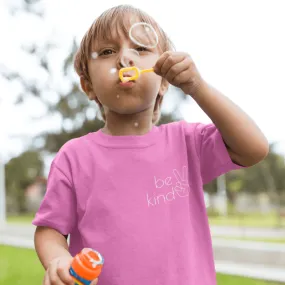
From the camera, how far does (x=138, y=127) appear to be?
1.11 meters

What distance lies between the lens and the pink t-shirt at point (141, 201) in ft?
3.29

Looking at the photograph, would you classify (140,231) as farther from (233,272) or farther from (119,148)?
(233,272)

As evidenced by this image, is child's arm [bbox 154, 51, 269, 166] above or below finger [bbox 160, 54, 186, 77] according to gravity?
below

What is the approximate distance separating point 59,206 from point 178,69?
360 mm

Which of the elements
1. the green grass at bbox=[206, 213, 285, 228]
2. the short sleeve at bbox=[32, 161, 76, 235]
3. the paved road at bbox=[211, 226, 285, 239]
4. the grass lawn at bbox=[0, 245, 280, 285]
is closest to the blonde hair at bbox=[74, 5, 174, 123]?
the short sleeve at bbox=[32, 161, 76, 235]

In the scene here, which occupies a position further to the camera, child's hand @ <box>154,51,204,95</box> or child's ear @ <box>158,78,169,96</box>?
child's ear @ <box>158,78,169,96</box>

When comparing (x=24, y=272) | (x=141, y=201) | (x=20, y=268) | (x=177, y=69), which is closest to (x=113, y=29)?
(x=177, y=69)

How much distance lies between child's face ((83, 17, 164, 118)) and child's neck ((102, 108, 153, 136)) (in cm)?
3

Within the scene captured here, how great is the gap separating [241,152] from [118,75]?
0.28 meters

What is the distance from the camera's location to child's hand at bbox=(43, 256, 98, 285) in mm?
875

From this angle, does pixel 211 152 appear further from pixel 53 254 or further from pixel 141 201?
pixel 53 254

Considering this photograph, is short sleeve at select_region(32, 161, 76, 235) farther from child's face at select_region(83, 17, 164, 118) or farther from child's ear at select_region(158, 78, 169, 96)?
child's ear at select_region(158, 78, 169, 96)

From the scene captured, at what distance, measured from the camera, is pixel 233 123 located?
1.00m

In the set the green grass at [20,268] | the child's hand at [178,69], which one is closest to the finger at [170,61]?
Answer: the child's hand at [178,69]
